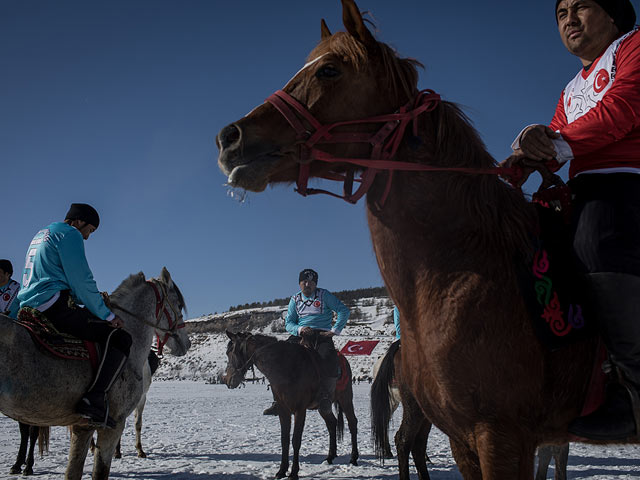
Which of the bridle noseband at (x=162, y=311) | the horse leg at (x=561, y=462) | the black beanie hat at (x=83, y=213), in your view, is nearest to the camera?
the black beanie hat at (x=83, y=213)

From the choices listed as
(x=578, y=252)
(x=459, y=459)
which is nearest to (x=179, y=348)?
(x=459, y=459)

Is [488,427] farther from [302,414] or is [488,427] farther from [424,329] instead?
[302,414]

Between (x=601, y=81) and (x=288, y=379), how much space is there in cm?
646

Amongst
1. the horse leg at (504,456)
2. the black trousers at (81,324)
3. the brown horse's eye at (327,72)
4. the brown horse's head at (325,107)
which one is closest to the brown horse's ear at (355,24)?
the brown horse's head at (325,107)

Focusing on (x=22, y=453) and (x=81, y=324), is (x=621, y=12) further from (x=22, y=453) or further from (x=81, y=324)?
(x=22, y=453)

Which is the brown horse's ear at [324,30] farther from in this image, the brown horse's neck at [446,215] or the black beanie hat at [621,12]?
the black beanie hat at [621,12]

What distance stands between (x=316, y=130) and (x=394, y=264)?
699 mm

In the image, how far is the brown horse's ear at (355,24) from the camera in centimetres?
194

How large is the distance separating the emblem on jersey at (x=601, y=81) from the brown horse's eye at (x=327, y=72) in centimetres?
122

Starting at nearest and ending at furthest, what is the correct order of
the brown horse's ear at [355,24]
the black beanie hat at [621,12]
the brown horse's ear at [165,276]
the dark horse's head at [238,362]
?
the brown horse's ear at [355,24] < the black beanie hat at [621,12] < the brown horse's ear at [165,276] < the dark horse's head at [238,362]

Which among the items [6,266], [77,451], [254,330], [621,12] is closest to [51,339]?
[77,451]

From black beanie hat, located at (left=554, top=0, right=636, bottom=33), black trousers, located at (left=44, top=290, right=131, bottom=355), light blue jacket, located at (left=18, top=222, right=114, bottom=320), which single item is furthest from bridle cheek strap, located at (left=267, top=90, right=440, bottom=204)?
black trousers, located at (left=44, top=290, right=131, bottom=355)

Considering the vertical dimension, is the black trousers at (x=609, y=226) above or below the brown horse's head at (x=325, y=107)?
below

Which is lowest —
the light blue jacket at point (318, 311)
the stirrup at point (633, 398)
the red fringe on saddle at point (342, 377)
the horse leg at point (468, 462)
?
the red fringe on saddle at point (342, 377)
